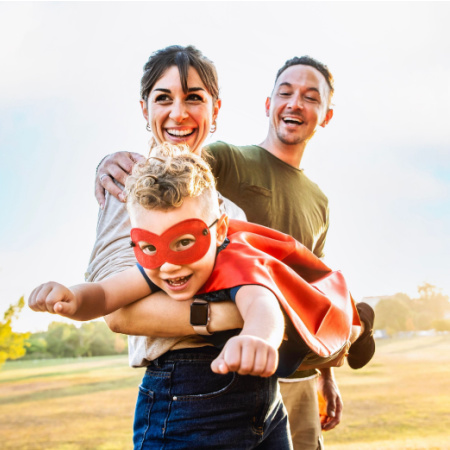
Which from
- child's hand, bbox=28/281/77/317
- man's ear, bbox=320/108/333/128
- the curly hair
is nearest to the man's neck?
man's ear, bbox=320/108/333/128

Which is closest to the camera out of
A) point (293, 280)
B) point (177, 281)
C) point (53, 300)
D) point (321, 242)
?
point (53, 300)

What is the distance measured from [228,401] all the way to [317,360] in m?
0.34

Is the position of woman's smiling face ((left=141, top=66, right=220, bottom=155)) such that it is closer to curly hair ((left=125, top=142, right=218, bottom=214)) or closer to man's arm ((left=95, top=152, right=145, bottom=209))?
man's arm ((left=95, top=152, right=145, bottom=209))

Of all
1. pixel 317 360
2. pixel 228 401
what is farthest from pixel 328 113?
pixel 228 401

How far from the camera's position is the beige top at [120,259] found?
1659 millimetres

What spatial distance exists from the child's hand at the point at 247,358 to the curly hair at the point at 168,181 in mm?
503

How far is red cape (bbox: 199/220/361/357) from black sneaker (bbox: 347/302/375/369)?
0.50 metres

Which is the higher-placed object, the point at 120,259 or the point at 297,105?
the point at 297,105

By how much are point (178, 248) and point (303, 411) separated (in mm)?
1777

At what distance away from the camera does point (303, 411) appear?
292cm

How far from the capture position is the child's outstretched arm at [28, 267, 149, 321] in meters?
1.48

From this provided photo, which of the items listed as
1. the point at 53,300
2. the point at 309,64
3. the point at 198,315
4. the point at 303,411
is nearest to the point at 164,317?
the point at 198,315

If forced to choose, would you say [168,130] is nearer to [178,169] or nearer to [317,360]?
[178,169]

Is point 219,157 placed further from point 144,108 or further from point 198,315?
point 198,315
